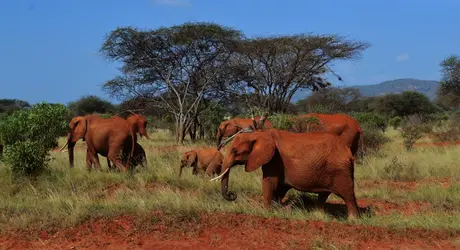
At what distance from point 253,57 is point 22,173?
19404 millimetres

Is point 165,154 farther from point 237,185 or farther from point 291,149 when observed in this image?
point 291,149

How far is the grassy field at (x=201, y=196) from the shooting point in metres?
6.94

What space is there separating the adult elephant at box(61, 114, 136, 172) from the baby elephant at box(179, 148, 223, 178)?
206 centimetres

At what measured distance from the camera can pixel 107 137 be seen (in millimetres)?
11758

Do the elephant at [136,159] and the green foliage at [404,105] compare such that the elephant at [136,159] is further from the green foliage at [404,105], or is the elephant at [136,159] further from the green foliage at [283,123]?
the green foliage at [404,105]

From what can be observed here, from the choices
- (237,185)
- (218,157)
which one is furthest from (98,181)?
(218,157)

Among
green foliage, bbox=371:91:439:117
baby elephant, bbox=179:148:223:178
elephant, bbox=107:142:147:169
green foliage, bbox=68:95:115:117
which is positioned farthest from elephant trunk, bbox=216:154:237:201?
green foliage, bbox=371:91:439:117

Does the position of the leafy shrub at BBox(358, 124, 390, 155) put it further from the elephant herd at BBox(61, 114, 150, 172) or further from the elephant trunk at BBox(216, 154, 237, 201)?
the elephant trunk at BBox(216, 154, 237, 201)

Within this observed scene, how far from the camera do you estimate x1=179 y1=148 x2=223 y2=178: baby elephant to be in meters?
13.4

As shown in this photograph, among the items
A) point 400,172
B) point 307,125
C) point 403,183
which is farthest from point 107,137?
point 400,172

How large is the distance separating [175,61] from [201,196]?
710 inches

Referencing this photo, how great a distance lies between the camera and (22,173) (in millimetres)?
A: 10750

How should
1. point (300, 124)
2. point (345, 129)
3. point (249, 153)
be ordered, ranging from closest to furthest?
point (249, 153), point (345, 129), point (300, 124)

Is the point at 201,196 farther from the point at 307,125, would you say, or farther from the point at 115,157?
the point at 307,125
